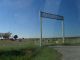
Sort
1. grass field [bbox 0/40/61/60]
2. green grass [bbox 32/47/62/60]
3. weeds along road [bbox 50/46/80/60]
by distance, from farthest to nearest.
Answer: grass field [bbox 0/40/61/60]
weeds along road [bbox 50/46/80/60]
green grass [bbox 32/47/62/60]

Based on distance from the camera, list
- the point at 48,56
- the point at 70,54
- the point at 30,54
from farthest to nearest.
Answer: the point at 30,54
the point at 70,54
the point at 48,56

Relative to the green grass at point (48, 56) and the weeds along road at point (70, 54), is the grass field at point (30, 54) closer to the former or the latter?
the green grass at point (48, 56)

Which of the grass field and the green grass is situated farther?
the grass field

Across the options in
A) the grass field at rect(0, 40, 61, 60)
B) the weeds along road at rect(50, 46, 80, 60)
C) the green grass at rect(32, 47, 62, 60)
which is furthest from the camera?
the grass field at rect(0, 40, 61, 60)

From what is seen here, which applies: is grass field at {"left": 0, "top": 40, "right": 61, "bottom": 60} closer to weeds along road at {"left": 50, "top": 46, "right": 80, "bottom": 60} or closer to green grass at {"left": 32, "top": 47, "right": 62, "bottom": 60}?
green grass at {"left": 32, "top": 47, "right": 62, "bottom": 60}

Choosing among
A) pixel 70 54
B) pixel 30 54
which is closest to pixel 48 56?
pixel 70 54

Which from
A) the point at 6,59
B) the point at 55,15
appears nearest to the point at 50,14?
the point at 55,15

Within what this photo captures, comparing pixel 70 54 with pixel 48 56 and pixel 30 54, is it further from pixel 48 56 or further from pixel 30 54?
pixel 30 54

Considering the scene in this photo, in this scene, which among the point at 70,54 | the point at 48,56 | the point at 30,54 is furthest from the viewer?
the point at 30,54

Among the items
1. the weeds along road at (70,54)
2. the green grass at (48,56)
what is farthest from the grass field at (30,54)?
the weeds along road at (70,54)

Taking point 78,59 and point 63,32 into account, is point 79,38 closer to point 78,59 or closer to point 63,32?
point 63,32

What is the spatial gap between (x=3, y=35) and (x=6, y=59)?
108138mm

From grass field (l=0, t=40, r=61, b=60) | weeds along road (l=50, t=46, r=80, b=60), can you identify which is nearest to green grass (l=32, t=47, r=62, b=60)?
grass field (l=0, t=40, r=61, b=60)

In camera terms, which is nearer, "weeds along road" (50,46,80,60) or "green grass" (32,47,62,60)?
"green grass" (32,47,62,60)
